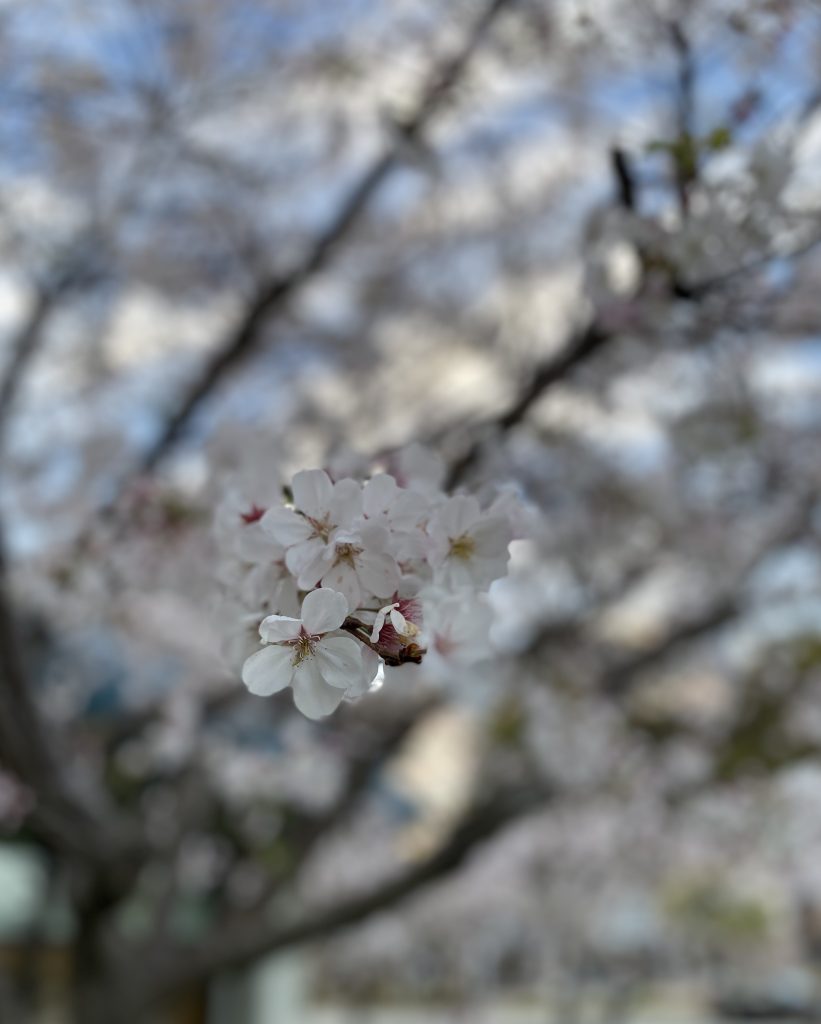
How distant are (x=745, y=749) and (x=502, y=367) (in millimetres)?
2468

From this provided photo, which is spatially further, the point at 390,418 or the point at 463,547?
the point at 390,418

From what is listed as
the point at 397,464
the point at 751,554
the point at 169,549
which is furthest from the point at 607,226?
the point at 751,554

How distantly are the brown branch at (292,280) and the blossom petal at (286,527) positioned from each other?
236cm

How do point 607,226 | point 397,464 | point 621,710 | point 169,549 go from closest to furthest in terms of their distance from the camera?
point 397,464
point 607,226
point 169,549
point 621,710

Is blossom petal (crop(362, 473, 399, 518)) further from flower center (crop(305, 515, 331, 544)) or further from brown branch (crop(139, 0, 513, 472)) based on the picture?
brown branch (crop(139, 0, 513, 472))

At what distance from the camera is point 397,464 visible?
130cm

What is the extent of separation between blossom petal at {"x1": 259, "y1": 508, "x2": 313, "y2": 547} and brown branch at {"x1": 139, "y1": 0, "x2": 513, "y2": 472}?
7.74 feet

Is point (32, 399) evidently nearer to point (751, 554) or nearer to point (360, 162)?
point (360, 162)

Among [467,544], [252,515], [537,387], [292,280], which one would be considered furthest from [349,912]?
[467,544]

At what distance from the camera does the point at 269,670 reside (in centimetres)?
92

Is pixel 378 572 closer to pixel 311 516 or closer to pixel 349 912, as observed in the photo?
pixel 311 516

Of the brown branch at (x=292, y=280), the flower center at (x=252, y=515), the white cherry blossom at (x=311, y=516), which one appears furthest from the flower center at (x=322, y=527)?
the brown branch at (x=292, y=280)

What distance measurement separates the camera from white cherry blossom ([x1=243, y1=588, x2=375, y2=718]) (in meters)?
0.89

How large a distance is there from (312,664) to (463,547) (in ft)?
0.71
